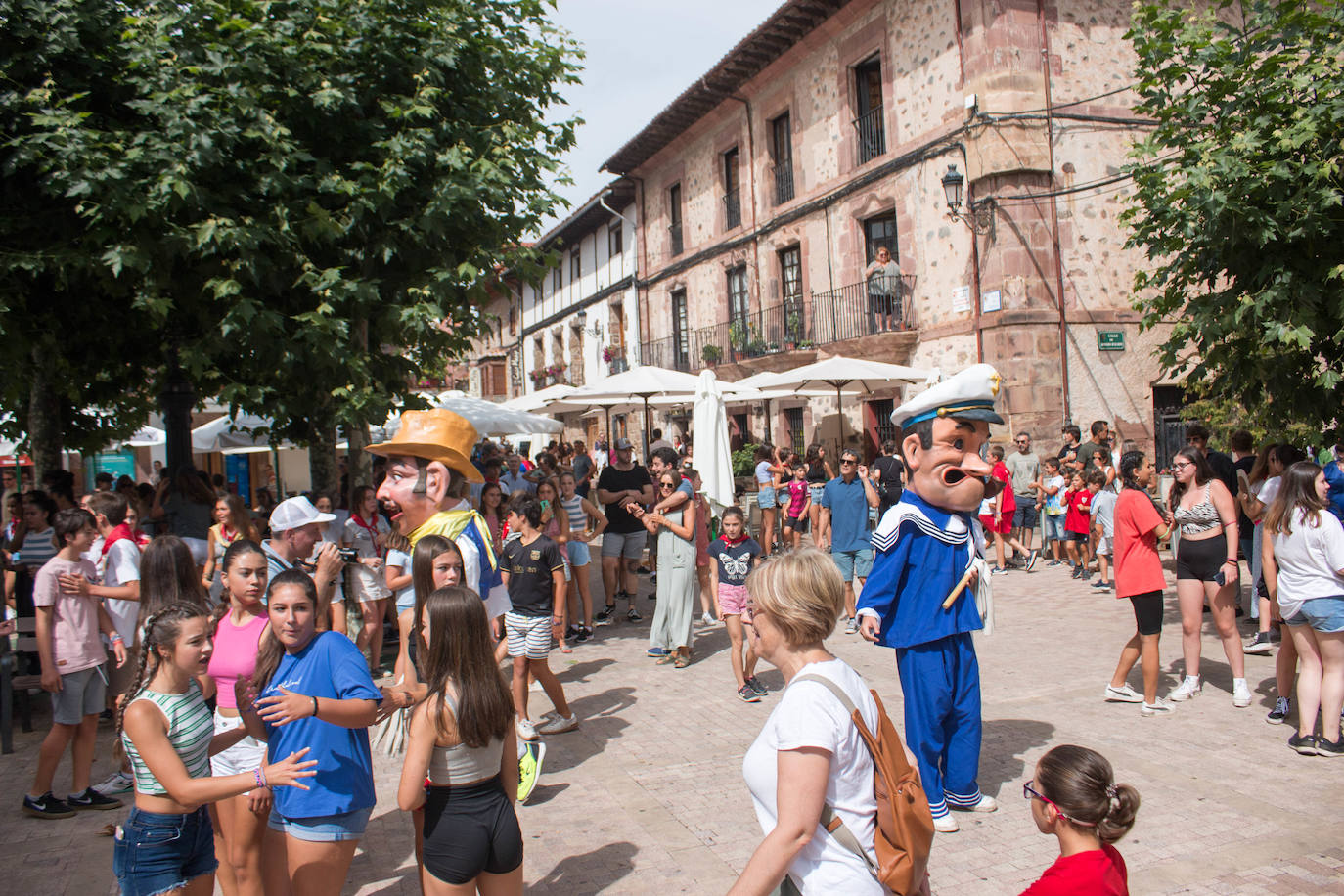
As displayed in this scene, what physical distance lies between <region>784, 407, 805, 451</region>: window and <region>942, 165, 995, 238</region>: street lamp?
6520 millimetres

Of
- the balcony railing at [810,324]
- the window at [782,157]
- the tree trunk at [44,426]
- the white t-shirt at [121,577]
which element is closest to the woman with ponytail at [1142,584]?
the white t-shirt at [121,577]

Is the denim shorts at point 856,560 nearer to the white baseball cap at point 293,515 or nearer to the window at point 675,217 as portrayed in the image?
the white baseball cap at point 293,515

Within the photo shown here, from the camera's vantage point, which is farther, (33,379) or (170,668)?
(33,379)

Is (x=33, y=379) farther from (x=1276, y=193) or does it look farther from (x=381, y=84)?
(x=1276, y=193)

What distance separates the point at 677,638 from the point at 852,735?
5.58 meters

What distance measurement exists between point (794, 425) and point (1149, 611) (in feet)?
49.1

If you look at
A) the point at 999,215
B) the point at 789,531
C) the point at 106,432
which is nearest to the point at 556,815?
the point at 789,531

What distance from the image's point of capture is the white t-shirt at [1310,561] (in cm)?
501

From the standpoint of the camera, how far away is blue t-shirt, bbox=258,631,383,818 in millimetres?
3025

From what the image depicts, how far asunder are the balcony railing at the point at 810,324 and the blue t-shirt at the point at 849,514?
816 centimetres

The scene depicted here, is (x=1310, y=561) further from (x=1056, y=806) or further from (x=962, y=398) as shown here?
(x=1056, y=806)

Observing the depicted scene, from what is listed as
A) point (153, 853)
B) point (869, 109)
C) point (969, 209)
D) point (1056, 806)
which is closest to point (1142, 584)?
point (1056, 806)

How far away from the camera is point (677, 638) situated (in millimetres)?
7684

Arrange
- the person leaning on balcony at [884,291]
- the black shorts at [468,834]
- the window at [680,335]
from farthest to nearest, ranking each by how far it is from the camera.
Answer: the window at [680,335], the person leaning on balcony at [884,291], the black shorts at [468,834]
